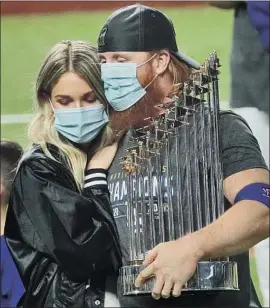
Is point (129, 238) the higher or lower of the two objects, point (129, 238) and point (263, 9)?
the lower

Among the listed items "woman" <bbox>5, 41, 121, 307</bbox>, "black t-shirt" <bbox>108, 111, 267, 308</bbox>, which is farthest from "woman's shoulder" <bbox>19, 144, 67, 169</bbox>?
"black t-shirt" <bbox>108, 111, 267, 308</bbox>

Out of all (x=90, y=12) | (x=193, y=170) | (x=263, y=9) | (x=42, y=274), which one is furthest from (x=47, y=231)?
(x=263, y=9)

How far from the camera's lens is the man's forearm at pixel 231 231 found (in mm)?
2367

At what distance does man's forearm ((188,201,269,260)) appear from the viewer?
237 centimetres

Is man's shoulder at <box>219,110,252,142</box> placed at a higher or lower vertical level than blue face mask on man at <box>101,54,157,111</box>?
lower

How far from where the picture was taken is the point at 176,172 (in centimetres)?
242

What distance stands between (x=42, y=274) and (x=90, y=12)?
586 mm

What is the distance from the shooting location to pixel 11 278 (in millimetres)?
2531

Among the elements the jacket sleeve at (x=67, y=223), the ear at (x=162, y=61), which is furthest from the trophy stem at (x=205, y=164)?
the jacket sleeve at (x=67, y=223)

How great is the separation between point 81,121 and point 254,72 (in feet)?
1.32

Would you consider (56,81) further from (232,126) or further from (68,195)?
(232,126)

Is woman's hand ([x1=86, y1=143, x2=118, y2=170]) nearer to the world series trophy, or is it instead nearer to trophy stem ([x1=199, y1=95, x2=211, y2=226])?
the world series trophy

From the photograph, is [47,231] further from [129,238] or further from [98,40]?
[98,40]

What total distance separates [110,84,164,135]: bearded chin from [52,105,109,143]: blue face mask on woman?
0.9 inches
